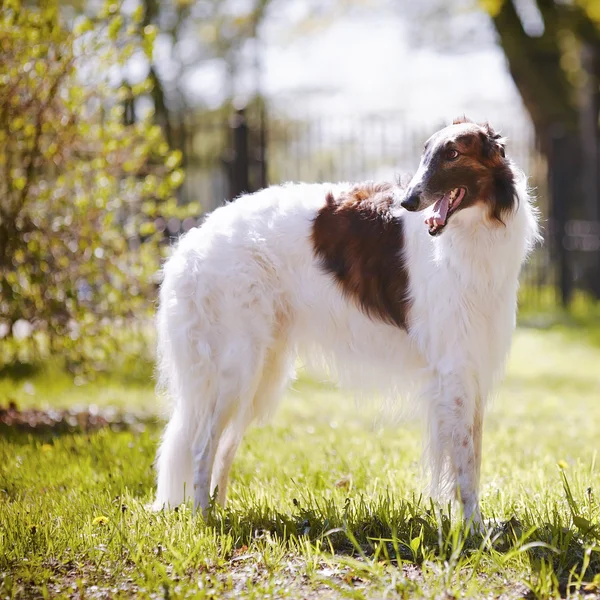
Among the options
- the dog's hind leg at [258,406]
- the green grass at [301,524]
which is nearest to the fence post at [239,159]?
the green grass at [301,524]

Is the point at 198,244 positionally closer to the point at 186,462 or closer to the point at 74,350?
the point at 186,462

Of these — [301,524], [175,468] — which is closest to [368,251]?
[301,524]

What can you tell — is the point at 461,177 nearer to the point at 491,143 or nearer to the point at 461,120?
the point at 491,143

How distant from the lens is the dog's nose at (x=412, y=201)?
141 inches

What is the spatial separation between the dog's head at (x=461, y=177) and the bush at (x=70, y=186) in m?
3.33

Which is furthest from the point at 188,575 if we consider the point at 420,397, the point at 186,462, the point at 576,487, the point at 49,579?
the point at 576,487

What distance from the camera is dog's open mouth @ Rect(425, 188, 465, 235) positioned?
3645mm

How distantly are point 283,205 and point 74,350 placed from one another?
11.0 feet

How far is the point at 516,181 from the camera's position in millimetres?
3785

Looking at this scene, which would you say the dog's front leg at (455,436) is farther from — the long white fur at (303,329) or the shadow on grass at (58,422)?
the shadow on grass at (58,422)

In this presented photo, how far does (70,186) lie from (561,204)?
971cm

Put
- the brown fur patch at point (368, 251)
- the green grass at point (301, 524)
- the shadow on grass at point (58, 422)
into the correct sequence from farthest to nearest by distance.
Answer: the shadow on grass at point (58, 422), the brown fur patch at point (368, 251), the green grass at point (301, 524)

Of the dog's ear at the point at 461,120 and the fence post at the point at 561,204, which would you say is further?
the fence post at the point at 561,204

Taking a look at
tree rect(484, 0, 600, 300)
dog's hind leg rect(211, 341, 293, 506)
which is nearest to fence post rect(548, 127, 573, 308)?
tree rect(484, 0, 600, 300)
